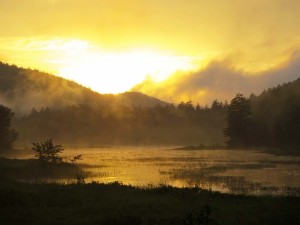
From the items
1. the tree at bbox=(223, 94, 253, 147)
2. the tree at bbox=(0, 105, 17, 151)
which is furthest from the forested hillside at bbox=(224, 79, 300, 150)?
the tree at bbox=(0, 105, 17, 151)

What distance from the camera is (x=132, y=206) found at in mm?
28250

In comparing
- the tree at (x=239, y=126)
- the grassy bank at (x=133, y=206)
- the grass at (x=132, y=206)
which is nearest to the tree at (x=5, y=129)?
the grass at (x=132, y=206)

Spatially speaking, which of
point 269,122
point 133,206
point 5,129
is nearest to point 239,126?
point 269,122

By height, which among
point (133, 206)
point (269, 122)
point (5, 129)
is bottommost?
point (133, 206)

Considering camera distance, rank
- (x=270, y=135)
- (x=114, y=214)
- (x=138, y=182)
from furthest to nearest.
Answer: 1. (x=270, y=135)
2. (x=138, y=182)
3. (x=114, y=214)

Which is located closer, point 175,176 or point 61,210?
point 61,210

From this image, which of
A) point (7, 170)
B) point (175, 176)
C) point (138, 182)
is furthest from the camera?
point (7, 170)

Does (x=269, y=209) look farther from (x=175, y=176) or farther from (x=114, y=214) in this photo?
(x=175, y=176)

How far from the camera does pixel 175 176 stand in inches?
1945

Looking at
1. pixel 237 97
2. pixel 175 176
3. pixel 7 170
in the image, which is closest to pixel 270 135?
pixel 237 97

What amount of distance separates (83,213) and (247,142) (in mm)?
104088

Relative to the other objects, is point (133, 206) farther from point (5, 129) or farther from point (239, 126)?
point (239, 126)

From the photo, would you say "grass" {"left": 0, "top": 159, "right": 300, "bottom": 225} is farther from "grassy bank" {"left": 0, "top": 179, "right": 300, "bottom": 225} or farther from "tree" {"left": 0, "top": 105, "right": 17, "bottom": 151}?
"tree" {"left": 0, "top": 105, "right": 17, "bottom": 151}

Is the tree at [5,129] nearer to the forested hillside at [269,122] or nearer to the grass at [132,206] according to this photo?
the grass at [132,206]
